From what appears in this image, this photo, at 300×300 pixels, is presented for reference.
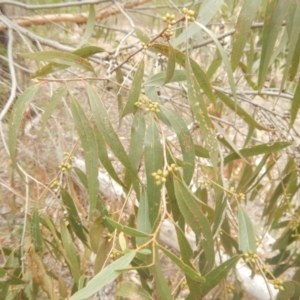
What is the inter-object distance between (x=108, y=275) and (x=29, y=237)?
456mm

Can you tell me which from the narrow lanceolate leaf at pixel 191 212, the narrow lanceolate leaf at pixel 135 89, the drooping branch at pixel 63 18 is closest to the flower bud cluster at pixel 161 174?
the narrow lanceolate leaf at pixel 191 212

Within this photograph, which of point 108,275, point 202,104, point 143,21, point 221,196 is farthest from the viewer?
point 143,21

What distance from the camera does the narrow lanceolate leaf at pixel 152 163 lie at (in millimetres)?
717

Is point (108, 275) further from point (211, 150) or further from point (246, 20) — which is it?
point (246, 20)

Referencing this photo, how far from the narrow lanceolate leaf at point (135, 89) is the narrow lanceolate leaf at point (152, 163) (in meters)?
0.05

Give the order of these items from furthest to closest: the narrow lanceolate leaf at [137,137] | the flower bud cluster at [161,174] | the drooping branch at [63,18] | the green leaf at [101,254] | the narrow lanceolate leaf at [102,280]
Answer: the drooping branch at [63,18]
the green leaf at [101,254]
the narrow lanceolate leaf at [137,137]
the flower bud cluster at [161,174]
the narrow lanceolate leaf at [102,280]

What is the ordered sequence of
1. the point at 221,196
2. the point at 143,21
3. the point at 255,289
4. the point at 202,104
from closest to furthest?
the point at 202,104
the point at 221,196
the point at 255,289
the point at 143,21

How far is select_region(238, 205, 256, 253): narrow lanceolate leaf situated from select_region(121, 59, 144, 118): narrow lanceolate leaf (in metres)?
0.29

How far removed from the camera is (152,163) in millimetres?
718

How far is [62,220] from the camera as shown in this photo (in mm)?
897

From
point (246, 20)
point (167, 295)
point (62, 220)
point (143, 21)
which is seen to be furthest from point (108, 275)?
point (143, 21)

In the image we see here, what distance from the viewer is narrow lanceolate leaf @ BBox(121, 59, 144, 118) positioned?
28.1 inches

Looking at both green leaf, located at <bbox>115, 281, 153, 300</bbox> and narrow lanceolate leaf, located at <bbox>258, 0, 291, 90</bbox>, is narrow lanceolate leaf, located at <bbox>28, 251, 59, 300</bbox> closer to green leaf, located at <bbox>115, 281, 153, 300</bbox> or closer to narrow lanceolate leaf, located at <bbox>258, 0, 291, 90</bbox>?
green leaf, located at <bbox>115, 281, 153, 300</bbox>

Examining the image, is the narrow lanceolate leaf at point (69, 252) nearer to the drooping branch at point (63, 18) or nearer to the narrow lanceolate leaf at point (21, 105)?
the narrow lanceolate leaf at point (21, 105)
